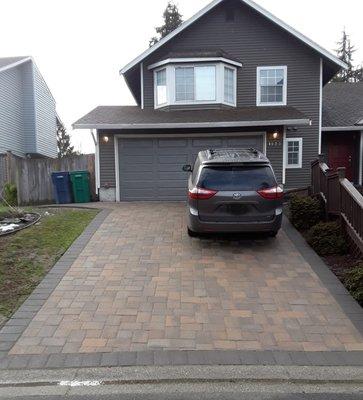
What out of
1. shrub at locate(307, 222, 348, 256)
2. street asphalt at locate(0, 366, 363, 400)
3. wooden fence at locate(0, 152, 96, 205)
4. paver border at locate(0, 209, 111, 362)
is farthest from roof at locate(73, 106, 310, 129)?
street asphalt at locate(0, 366, 363, 400)

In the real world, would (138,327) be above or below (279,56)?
below

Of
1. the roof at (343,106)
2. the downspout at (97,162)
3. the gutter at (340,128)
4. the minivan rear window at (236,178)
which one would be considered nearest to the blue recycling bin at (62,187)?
the downspout at (97,162)

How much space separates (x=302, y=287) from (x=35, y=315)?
12.9 ft

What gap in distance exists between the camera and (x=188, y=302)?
6.22m

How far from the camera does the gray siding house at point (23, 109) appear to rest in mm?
23344

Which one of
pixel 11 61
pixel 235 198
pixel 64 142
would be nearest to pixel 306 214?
pixel 235 198

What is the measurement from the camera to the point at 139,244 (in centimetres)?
899

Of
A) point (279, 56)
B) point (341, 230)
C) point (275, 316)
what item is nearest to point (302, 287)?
point (275, 316)

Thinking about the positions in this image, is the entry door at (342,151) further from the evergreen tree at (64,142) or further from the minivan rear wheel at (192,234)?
the evergreen tree at (64,142)

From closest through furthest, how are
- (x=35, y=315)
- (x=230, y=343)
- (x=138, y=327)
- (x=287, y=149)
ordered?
(x=230, y=343) → (x=138, y=327) → (x=35, y=315) → (x=287, y=149)

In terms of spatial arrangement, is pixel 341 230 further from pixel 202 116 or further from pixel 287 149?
pixel 287 149

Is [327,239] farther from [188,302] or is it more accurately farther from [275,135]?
[275,135]

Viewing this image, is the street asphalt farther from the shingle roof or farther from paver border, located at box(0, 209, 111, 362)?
the shingle roof

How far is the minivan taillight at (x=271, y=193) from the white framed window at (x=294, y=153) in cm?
926
